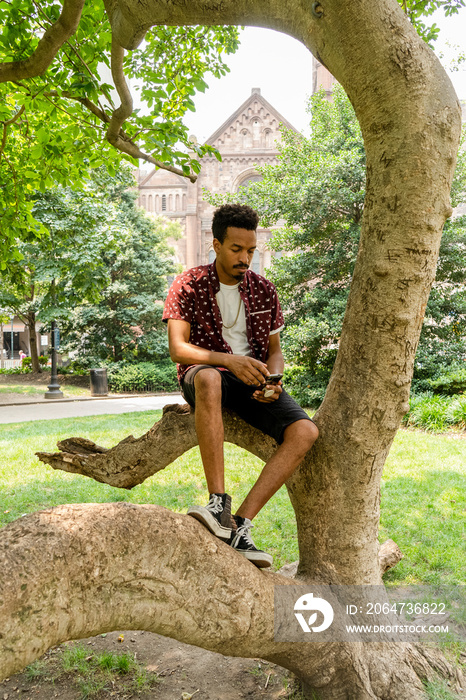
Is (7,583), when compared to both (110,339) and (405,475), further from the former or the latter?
(110,339)

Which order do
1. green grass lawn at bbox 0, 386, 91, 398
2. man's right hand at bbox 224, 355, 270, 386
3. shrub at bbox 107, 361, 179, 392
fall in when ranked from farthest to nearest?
shrub at bbox 107, 361, 179, 392 → green grass lawn at bbox 0, 386, 91, 398 → man's right hand at bbox 224, 355, 270, 386

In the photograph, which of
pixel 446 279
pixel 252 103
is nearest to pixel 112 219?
pixel 446 279

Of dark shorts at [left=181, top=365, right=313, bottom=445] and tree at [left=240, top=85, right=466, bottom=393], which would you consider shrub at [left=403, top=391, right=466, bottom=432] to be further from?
dark shorts at [left=181, top=365, right=313, bottom=445]

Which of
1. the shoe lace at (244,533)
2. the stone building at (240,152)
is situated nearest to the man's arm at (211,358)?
the shoe lace at (244,533)

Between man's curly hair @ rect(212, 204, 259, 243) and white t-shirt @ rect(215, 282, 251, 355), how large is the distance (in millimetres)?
315

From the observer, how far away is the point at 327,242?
1362 centimetres

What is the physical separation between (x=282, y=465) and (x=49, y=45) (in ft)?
10.1

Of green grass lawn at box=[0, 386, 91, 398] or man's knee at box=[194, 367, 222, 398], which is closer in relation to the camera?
man's knee at box=[194, 367, 222, 398]

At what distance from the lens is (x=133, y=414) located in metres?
12.8

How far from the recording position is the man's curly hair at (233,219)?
9.13ft

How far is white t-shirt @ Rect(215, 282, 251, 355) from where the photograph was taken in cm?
300

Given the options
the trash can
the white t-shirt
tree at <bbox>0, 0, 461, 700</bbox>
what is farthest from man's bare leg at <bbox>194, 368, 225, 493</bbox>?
the trash can

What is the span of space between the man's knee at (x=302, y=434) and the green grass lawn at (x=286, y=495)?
2.23 meters

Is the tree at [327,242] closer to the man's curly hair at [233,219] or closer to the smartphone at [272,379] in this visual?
the man's curly hair at [233,219]
